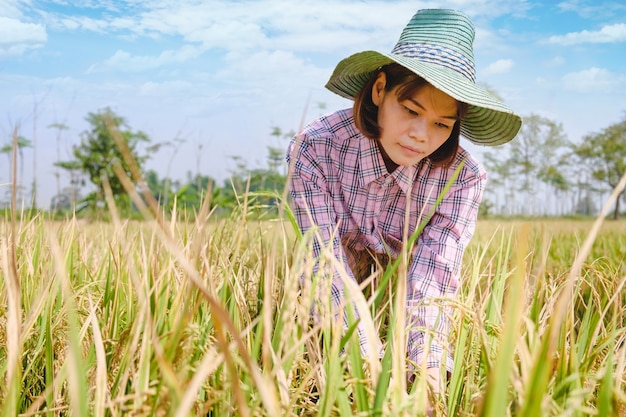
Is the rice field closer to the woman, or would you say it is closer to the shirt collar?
the woman

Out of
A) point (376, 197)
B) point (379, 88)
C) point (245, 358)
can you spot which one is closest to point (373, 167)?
point (376, 197)

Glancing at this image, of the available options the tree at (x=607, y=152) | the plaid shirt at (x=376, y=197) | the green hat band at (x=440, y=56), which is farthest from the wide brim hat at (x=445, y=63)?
the tree at (x=607, y=152)

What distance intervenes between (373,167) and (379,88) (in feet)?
0.71

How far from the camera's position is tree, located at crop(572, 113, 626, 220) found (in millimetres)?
23797

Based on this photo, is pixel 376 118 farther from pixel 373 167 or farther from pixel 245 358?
pixel 245 358

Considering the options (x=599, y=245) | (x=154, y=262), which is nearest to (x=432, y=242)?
(x=154, y=262)

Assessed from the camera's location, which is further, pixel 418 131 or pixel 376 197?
pixel 376 197

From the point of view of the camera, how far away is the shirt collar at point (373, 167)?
1.72 metres

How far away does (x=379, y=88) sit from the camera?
1.67 meters

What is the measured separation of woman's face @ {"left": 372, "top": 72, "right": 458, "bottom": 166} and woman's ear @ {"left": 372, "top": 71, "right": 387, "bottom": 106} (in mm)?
67

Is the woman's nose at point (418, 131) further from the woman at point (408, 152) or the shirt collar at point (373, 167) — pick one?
the shirt collar at point (373, 167)

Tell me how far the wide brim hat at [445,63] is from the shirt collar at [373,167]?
0.19 meters

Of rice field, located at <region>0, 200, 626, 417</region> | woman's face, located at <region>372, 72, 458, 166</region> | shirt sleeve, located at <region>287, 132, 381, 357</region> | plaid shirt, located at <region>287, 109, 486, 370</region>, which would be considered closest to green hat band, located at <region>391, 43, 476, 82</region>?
woman's face, located at <region>372, 72, 458, 166</region>

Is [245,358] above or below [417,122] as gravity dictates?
below
